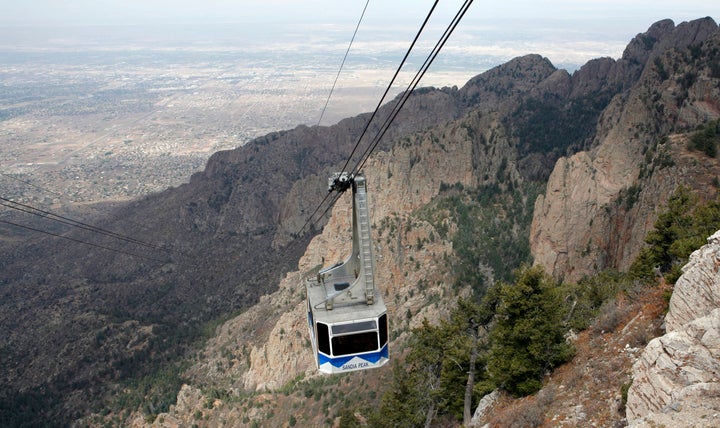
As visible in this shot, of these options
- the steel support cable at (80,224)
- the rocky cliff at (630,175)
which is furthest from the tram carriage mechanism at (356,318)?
the rocky cliff at (630,175)

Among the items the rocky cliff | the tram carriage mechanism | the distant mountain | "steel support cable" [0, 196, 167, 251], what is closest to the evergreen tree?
the tram carriage mechanism

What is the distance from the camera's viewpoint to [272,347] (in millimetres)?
54375

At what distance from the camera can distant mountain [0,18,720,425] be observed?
45.3m

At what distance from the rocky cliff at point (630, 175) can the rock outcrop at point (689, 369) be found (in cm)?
2181

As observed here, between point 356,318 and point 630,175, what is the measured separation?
115 feet

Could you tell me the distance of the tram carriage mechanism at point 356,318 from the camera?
18047 mm

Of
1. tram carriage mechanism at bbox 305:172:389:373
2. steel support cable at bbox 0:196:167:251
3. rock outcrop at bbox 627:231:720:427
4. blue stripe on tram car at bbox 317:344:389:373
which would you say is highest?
rock outcrop at bbox 627:231:720:427

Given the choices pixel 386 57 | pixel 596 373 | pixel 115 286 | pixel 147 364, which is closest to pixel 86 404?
pixel 147 364

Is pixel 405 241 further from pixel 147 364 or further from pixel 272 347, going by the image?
pixel 147 364

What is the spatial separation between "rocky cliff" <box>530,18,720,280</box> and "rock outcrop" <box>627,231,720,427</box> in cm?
2181

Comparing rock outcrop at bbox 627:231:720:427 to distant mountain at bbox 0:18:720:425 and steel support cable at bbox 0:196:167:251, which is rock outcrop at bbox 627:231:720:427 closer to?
steel support cable at bbox 0:196:167:251

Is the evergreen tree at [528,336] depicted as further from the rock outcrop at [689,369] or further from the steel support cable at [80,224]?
the steel support cable at [80,224]

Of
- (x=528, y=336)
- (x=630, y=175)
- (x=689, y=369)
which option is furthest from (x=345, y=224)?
(x=689, y=369)

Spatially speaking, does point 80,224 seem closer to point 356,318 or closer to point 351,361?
point 351,361
